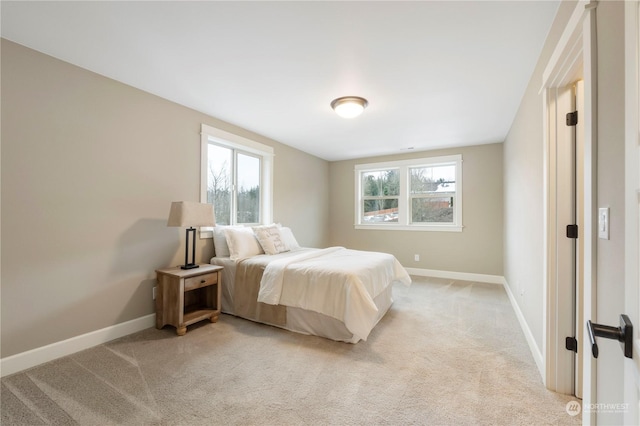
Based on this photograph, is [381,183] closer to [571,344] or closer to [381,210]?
[381,210]

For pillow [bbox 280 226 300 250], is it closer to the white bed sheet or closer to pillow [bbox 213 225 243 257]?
the white bed sheet

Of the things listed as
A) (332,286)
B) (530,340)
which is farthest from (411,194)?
(332,286)

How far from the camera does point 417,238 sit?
16.8ft

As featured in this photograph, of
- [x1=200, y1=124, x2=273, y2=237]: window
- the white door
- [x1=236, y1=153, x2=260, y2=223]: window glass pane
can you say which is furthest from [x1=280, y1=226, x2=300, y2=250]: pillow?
the white door

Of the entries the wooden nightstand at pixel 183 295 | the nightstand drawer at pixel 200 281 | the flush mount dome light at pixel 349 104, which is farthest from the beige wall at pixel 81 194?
the flush mount dome light at pixel 349 104

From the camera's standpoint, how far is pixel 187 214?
2.66 m

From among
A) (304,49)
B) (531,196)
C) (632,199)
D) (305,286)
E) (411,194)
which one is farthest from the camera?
(411,194)

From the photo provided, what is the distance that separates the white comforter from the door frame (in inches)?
46.6

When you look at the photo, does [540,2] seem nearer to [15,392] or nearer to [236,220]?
[236,220]

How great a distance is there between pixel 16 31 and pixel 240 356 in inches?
112

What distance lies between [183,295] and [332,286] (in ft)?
4.66

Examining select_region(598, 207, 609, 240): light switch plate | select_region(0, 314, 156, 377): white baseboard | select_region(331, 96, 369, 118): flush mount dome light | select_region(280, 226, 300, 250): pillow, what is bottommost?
select_region(0, 314, 156, 377): white baseboard

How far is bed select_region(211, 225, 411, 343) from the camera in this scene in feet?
7.70

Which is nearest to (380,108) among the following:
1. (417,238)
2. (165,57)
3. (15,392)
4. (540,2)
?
(540,2)
